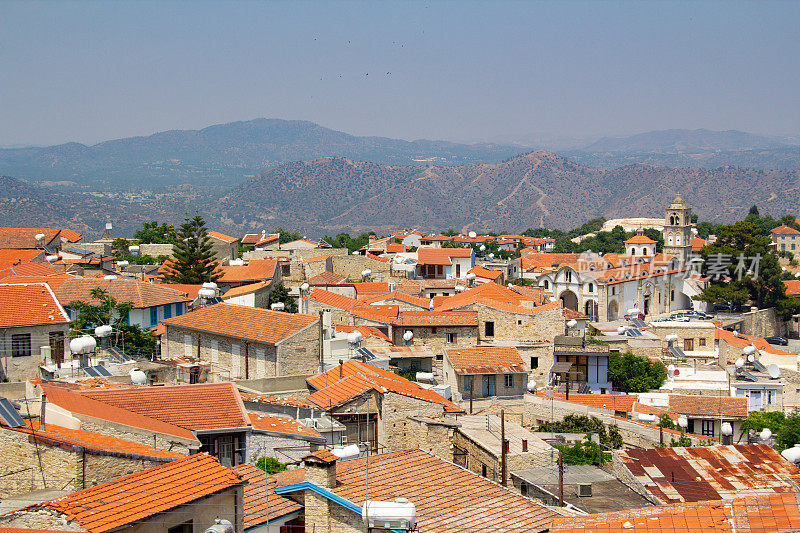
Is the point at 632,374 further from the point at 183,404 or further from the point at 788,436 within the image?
the point at 183,404

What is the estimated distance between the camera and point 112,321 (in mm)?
27766

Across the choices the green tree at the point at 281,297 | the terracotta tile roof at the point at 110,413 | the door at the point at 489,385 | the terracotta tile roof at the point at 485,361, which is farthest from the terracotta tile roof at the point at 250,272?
the terracotta tile roof at the point at 110,413

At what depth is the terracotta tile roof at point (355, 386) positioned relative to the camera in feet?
61.8

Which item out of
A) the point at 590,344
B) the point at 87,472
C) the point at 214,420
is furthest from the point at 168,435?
the point at 590,344

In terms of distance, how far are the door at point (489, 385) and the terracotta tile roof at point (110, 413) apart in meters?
16.4

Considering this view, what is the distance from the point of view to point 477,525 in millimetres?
12125

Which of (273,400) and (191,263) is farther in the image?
(191,263)

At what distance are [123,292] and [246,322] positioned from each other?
823cm

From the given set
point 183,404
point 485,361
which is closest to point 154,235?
point 485,361

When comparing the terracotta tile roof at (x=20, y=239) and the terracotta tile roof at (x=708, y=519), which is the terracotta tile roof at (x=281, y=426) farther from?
the terracotta tile roof at (x=20, y=239)

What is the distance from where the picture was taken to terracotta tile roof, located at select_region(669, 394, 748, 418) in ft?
90.4

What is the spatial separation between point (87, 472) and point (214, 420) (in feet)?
11.0

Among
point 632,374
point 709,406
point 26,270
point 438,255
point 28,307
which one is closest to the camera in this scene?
point 28,307

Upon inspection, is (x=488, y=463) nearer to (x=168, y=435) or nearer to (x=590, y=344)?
(x=168, y=435)
